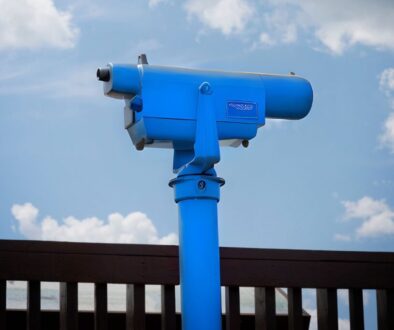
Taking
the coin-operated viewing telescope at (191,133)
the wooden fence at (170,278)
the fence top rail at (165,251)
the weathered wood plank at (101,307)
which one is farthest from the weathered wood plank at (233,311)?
the coin-operated viewing telescope at (191,133)

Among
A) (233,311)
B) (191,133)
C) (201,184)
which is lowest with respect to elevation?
(233,311)

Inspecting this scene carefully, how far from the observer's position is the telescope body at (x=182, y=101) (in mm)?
2193

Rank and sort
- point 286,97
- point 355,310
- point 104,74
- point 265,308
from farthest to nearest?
point 355,310 < point 265,308 < point 286,97 < point 104,74

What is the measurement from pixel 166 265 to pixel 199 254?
574 millimetres

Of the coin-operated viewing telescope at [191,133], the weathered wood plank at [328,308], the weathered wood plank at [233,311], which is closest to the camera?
the coin-operated viewing telescope at [191,133]

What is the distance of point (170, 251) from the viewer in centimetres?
277

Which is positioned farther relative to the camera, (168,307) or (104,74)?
(168,307)

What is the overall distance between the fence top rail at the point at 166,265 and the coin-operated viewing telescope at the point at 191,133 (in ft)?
1.72

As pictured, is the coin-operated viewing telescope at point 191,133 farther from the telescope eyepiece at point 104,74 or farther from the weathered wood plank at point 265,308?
the weathered wood plank at point 265,308

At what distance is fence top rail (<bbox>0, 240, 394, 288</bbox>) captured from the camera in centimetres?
267

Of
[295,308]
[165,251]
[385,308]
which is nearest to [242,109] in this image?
[165,251]

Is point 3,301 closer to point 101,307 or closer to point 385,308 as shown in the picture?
point 101,307

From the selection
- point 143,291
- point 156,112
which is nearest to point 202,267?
point 156,112

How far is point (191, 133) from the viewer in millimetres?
2215
